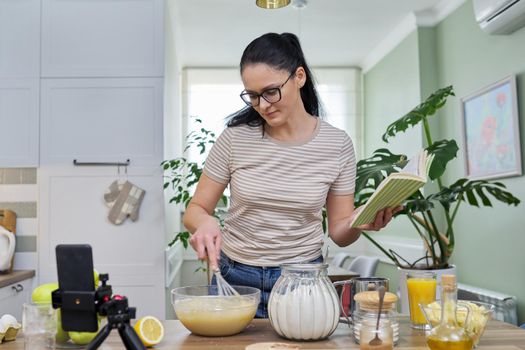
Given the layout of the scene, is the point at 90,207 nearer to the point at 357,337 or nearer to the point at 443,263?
the point at 443,263

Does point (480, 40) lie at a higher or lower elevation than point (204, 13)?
lower

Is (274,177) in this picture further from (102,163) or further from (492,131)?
(492,131)

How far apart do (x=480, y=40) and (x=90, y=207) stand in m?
2.79

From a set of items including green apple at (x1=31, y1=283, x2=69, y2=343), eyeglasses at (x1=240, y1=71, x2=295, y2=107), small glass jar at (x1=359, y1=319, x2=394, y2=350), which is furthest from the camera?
eyeglasses at (x1=240, y1=71, x2=295, y2=107)

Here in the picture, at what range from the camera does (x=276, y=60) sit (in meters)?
1.53

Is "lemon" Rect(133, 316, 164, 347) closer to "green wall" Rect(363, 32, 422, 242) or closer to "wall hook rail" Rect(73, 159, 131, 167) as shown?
"wall hook rail" Rect(73, 159, 131, 167)

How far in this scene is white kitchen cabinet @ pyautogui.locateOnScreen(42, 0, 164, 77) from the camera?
3473mm

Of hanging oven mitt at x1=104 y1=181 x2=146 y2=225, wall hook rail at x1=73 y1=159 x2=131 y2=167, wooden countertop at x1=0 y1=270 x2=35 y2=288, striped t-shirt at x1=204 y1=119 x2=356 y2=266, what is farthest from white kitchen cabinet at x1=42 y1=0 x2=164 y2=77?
striped t-shirt at x1=204 y1=119 x2=356 y2=266

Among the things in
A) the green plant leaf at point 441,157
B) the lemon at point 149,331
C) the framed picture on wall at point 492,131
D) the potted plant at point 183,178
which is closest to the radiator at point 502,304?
the framed picture on wall at point 492,131

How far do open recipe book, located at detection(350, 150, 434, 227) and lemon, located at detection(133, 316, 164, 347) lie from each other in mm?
507

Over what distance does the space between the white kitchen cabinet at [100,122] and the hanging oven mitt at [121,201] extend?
154 mm

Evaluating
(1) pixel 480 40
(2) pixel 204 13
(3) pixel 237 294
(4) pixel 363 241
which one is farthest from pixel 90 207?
(4) pixel 363 241

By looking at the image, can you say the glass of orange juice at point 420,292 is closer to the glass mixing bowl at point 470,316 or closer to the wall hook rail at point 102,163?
the glass mixing bowl at point 470,316

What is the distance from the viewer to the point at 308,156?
156 cm
